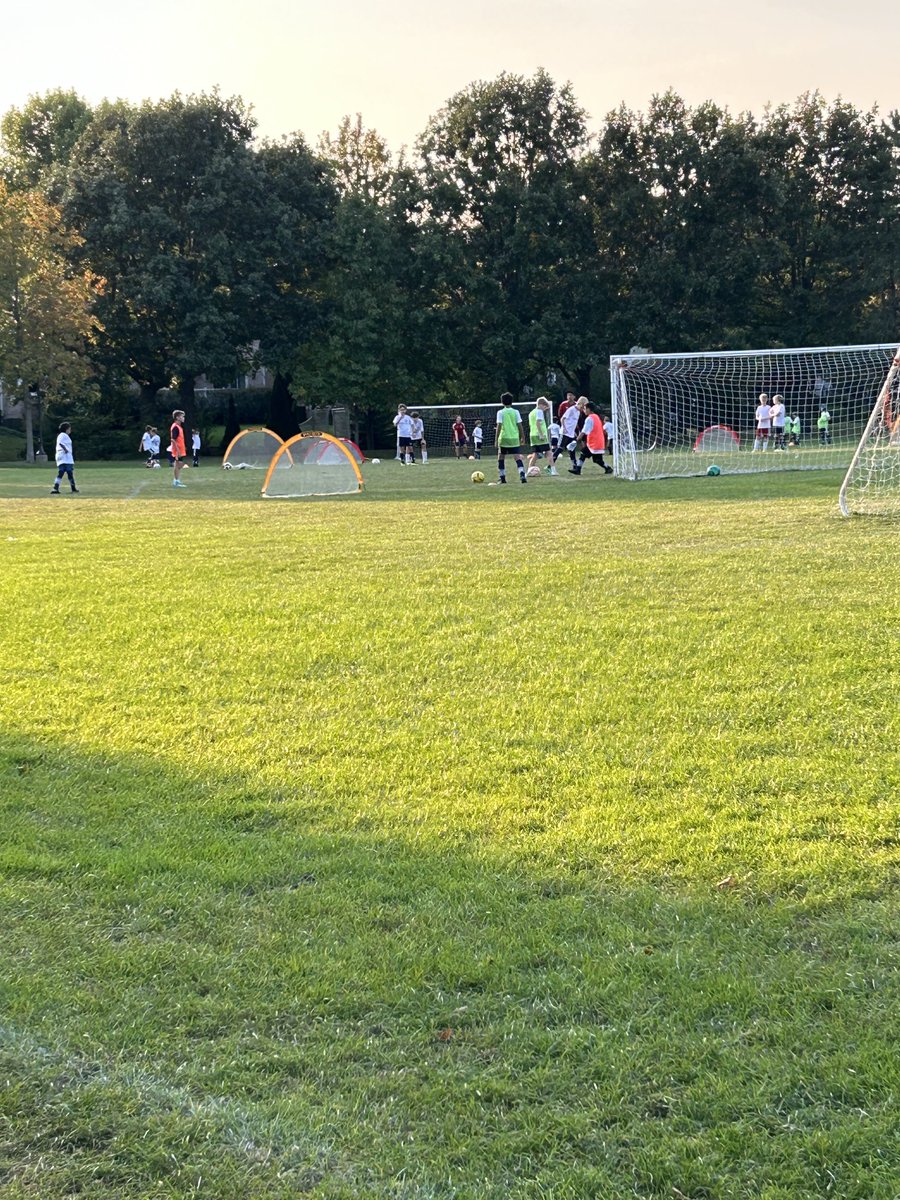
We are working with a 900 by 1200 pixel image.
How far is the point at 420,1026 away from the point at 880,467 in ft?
50.8

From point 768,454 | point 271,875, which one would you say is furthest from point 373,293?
point 271,875

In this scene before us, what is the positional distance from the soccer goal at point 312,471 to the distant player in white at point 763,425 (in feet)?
52.5

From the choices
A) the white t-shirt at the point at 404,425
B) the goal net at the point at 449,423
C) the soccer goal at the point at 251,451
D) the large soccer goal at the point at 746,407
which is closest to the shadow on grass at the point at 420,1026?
the large soccer goal at the point at 746,407

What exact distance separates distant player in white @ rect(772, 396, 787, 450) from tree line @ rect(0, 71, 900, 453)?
14.1m

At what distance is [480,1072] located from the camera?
2.89m

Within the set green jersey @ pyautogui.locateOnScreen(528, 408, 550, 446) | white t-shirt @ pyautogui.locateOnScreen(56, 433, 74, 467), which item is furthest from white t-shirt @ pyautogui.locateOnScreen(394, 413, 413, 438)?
white t-shirt @ pyautogui.locateOnScreen(56, 433, 74, 467)

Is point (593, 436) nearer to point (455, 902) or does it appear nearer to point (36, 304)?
point (455, 902)

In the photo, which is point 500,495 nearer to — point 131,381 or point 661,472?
point 661,472

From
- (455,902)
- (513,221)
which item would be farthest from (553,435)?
(455,902)

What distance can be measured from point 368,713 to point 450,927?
8.50ft

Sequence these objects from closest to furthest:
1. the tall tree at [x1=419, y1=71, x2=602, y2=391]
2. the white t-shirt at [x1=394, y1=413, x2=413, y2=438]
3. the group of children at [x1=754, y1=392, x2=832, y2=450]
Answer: the white t-shirt at [x1=394, y1=413, x2=413, y2=438] < the group of children at [x1=754, y1=392, x2=832, y2=450] < the tall tree at [x1=419, y1=71, x2=602, y2=391]

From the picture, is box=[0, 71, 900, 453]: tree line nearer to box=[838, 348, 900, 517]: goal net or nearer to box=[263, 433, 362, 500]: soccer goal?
box=[263, 433, 362, 500]: soccer goal

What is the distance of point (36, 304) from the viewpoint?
4253 cm

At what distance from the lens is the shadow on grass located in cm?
256
